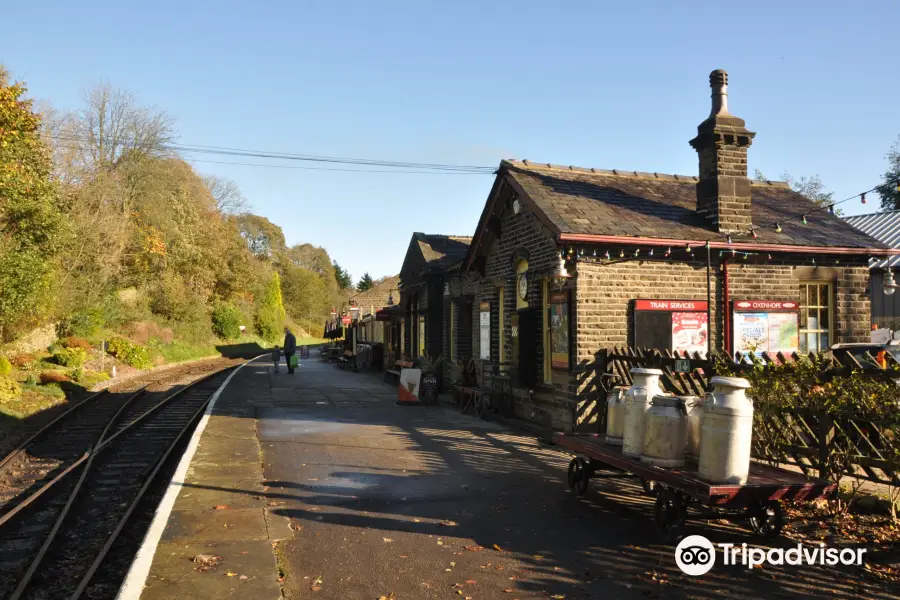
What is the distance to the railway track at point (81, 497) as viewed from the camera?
20.9ft

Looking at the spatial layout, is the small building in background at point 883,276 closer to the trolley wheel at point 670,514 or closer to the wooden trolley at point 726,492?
the wooden trolley at point 726,492

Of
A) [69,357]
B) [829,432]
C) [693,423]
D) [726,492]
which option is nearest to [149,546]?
[726,492]

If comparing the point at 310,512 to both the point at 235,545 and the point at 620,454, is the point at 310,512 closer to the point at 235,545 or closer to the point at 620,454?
the point at 235,545

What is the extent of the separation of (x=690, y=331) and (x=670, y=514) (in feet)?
21.0

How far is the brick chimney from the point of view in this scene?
12.2 metres

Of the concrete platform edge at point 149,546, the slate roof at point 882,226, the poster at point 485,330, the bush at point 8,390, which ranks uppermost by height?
the slate roof at point 882,226

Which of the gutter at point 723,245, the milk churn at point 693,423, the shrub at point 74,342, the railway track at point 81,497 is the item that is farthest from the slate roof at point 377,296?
the milk churn at point 693,423

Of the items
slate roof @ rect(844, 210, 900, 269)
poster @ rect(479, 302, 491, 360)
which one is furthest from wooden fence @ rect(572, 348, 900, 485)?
slate roof @ rect(844, 210, 900, 269)

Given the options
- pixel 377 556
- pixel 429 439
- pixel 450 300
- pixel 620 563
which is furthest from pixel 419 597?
pixel 450 300

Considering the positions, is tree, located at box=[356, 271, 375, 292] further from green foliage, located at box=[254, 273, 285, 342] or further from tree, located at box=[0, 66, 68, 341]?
tree, located at box=[0, 66, 68, 341]

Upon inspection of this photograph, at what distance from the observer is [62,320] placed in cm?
2744

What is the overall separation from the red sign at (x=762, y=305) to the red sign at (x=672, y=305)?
0.67 meters

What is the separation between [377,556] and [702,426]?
280 cm

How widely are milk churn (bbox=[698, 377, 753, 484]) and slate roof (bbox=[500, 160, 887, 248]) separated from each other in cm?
573
